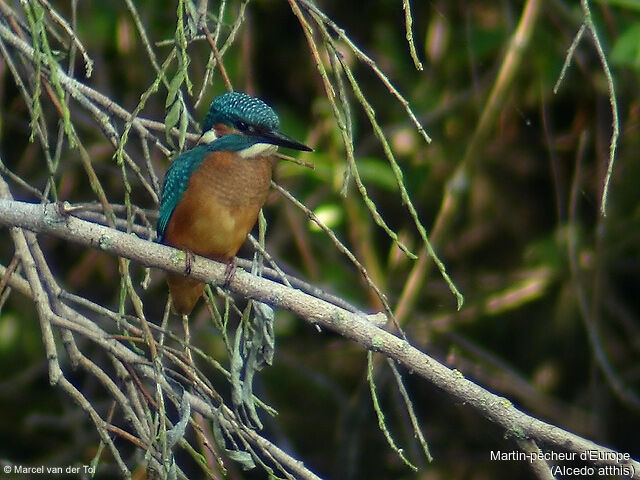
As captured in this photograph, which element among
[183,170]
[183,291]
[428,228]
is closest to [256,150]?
[183,170]

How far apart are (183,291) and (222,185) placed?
298 millimetres

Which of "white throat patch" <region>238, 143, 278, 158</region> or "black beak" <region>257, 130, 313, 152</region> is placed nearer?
"black beak" <region>257, 130, 313, 152</region>

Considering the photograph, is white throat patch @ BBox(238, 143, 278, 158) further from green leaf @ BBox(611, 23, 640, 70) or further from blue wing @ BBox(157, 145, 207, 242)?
green leaf @ BBox(611, 23, 640, 70)

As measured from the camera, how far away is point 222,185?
2.26 m

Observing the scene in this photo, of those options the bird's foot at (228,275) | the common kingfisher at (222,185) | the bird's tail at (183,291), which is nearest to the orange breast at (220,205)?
the common kingfisher at (222,185)

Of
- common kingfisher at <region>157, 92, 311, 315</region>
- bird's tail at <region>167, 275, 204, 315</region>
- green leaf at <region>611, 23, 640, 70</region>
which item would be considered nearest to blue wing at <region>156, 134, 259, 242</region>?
common kingfisher at <region>157, 92, 311, 315</region>

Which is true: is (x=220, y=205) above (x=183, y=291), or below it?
above

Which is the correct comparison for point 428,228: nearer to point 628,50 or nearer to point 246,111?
point 628,50

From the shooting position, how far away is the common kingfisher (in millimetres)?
2184

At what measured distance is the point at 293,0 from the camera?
1433 millimetres

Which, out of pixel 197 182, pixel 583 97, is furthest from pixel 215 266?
pixel 583 97

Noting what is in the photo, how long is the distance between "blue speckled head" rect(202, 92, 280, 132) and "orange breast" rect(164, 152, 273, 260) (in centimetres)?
9

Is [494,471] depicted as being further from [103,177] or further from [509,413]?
[509,413]

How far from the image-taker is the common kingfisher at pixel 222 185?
218 cm
